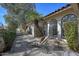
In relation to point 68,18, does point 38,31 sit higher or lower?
lower

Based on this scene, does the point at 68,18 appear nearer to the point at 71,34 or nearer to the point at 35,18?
the point at 71,34

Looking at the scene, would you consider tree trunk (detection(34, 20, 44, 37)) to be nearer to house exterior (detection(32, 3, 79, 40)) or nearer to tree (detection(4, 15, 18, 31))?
house exterior (detection(32, 3, 79, 40))

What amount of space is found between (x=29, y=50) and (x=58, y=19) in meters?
0.97

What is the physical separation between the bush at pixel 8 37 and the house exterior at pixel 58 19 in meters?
0.49

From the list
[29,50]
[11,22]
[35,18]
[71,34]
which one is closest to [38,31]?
[35,18]

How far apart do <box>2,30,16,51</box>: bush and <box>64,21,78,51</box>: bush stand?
1.22 metres

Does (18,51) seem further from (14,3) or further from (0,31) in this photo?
(14,3)

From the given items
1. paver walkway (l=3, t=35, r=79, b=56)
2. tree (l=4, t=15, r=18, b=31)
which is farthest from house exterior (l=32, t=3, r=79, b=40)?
tree (l=4, t=15, r=18, b=31)

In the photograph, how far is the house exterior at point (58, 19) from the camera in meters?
5.39

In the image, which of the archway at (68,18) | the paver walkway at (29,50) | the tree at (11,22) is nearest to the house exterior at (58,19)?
the archway at (68,18)

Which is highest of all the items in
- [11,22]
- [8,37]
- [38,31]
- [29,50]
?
[11,22]

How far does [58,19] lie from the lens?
18.0 feet

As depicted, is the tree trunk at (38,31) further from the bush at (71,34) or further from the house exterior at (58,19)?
the bush at (71,34)

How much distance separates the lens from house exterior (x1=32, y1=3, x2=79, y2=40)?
5.39 metres
